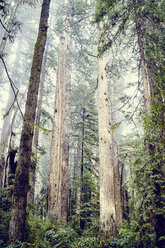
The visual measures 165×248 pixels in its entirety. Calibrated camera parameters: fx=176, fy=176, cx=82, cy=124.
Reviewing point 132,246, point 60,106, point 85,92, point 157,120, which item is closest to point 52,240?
point 132,246

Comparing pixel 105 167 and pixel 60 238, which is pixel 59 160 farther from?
pixel 60 238

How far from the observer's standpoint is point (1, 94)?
1110 inches

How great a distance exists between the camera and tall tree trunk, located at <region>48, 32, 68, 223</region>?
770 cm

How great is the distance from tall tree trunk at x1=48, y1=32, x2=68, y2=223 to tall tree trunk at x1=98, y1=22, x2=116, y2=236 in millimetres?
2239

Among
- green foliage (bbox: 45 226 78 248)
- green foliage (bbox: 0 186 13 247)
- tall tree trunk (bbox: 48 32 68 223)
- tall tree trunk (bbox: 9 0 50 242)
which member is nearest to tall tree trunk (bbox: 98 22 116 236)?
green foliage (bbox: 45 226 78 248)

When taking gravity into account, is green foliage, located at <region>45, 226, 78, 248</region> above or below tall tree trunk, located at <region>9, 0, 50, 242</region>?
below

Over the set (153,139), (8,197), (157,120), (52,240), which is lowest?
(52,240)

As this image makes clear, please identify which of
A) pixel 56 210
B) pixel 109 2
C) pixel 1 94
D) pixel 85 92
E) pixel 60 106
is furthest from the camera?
pixel 1 94

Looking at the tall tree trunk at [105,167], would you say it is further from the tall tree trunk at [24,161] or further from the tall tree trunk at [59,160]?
the tall tree trunk at [24,161]

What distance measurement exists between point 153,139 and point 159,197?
4.92ft

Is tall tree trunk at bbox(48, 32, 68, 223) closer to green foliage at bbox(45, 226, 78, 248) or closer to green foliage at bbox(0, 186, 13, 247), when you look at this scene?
green foliage at bbox(45, 226, 78, 248)

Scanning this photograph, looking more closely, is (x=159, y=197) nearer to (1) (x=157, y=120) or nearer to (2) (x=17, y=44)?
(1) (x=157, y=120)

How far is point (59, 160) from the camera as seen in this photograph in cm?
866

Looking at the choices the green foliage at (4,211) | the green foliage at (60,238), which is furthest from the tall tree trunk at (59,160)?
the green foliage at (4,211)
